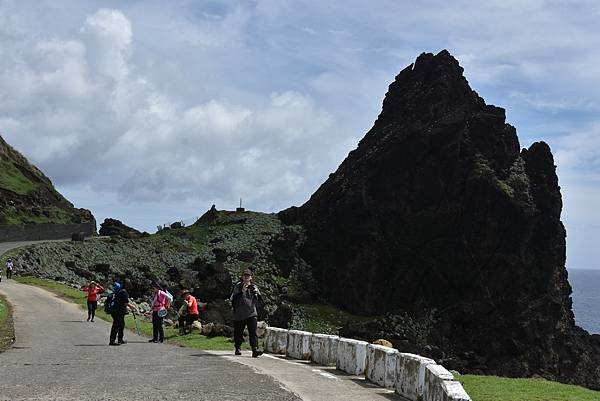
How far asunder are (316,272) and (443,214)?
19.2 m

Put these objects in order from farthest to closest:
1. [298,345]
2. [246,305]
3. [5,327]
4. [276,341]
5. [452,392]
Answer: [5,327] → [276,341] → [246,305] → [298,345] → [452,392]

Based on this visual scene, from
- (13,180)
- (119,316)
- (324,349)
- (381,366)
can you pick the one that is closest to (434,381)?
(381,366)

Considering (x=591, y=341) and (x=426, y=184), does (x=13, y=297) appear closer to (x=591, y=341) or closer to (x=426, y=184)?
(x=426, y=184)

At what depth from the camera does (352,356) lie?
16375 mm

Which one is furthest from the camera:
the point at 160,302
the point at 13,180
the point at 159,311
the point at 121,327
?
the point at 13,180

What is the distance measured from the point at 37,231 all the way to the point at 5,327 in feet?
231

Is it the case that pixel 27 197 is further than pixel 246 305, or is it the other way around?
pixel 27 197

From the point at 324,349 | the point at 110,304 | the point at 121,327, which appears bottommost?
the point at 324,349

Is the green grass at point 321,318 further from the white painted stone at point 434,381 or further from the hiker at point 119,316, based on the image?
the white painted stone at point 434,381

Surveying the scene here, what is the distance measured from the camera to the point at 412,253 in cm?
10119

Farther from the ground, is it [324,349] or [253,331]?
[253,331]

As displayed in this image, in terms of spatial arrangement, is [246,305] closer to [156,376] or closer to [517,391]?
[156,376]

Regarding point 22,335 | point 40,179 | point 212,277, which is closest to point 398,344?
point 212,277

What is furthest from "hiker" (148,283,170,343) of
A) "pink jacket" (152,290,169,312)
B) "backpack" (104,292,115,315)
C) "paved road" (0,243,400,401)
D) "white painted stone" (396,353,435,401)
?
"white painted stone" (396,353,435,401)
